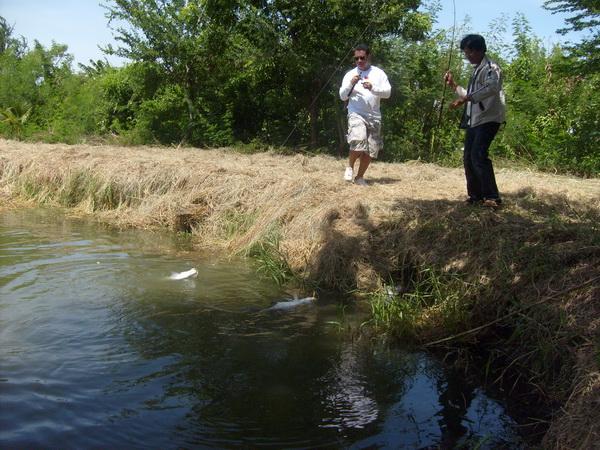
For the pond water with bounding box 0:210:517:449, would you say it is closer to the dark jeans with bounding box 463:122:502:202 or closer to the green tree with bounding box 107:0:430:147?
the dark jeans with bounding box 463:122:502:202

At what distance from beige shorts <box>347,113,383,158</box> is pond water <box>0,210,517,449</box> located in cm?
262

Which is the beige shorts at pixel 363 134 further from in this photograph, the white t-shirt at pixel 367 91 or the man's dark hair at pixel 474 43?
the man's dark hair at pixel 474 43

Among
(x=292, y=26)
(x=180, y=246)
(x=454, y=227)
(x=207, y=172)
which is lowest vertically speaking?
A: (x=180, y=246)

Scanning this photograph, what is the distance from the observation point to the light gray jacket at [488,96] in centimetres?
543

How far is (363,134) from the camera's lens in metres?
7.25

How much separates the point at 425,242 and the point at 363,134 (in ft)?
8.01

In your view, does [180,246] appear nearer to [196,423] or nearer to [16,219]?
[16,219]

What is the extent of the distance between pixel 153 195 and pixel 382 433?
246 inches

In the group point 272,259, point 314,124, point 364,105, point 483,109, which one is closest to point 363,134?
point 364,105

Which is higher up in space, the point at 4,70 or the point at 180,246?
the point at 4,70

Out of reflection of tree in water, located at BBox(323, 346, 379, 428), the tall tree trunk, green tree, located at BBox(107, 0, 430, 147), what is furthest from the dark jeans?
the tall tree trunk

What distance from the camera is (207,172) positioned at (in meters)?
8.45

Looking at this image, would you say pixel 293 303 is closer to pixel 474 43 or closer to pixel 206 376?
pixel 206 376

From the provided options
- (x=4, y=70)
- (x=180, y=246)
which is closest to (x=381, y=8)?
(x=180, y=246)
